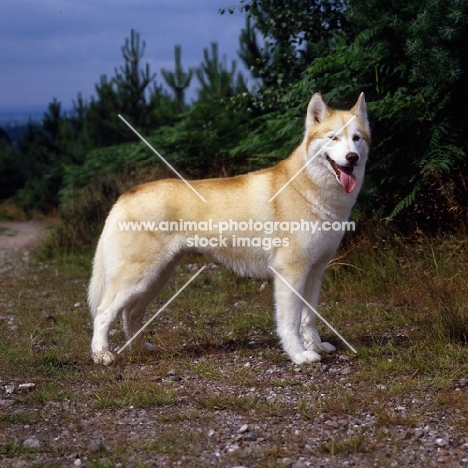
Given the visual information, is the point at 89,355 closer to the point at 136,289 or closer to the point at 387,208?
the point at 136,289

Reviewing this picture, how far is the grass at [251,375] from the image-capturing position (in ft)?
11.3

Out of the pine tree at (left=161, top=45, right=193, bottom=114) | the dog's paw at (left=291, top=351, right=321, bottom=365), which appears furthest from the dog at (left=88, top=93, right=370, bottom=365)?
the pine tree at (left=161, top=45, right=193, bottom=114)

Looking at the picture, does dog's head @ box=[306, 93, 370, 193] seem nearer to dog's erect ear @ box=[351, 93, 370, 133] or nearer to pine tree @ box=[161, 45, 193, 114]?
dog's erect ear @ box=[351, 93, 370, 133]

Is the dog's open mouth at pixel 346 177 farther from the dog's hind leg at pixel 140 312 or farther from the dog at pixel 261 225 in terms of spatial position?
the dog's hind leg at pixel 140 312

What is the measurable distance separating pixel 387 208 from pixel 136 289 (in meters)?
3.00

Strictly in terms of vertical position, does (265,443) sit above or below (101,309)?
below

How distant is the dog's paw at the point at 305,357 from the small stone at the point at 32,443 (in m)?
1.85

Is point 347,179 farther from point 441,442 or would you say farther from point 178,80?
point 178,80

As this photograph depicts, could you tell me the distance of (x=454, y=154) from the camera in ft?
21.4

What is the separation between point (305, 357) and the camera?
15.6 feet

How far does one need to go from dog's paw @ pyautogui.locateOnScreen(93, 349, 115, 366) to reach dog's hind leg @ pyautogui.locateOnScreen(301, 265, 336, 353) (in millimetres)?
1347

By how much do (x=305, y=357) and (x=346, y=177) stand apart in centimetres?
122

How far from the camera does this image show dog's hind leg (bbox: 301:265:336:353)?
16.5ft

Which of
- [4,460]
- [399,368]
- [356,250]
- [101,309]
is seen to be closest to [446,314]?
[399,368]
